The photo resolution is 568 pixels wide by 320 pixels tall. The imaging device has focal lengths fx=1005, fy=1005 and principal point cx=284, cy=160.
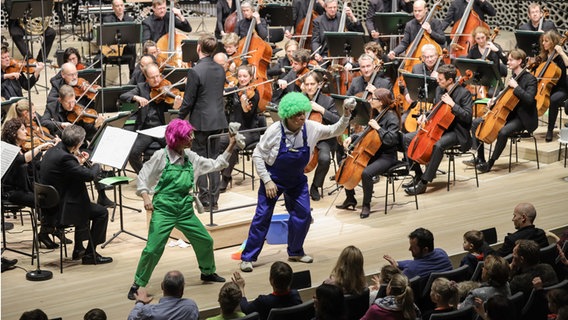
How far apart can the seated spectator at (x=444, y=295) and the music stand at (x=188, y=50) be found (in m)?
6.30

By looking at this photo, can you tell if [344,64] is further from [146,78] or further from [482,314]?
[482,314]

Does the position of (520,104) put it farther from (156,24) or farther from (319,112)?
(156,24)

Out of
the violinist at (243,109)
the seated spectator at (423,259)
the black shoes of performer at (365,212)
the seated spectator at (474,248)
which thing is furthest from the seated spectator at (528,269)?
the violinist at (243,109)

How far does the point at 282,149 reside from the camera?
773 cm

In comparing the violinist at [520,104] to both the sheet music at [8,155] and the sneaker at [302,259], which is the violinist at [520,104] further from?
the sheet music at [8,155]

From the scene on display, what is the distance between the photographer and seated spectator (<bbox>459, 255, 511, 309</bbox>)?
6.34 meters

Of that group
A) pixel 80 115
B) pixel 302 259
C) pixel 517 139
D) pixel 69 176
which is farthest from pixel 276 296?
pixel 517 139

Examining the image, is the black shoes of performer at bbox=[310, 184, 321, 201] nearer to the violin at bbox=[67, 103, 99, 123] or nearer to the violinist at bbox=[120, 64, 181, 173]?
the violinist at bbox=[120, 64, 181, 173]

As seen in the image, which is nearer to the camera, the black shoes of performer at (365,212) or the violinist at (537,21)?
the black shoes of performer at (365,212)

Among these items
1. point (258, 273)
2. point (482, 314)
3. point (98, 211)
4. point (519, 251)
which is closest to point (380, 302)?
point (482, 314)

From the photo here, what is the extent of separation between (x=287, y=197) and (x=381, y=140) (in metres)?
1.61

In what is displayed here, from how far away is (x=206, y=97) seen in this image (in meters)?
9.11

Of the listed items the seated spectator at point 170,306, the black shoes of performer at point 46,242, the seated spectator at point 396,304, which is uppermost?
the seated spectator at point 396,304

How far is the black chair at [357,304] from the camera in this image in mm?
6386
